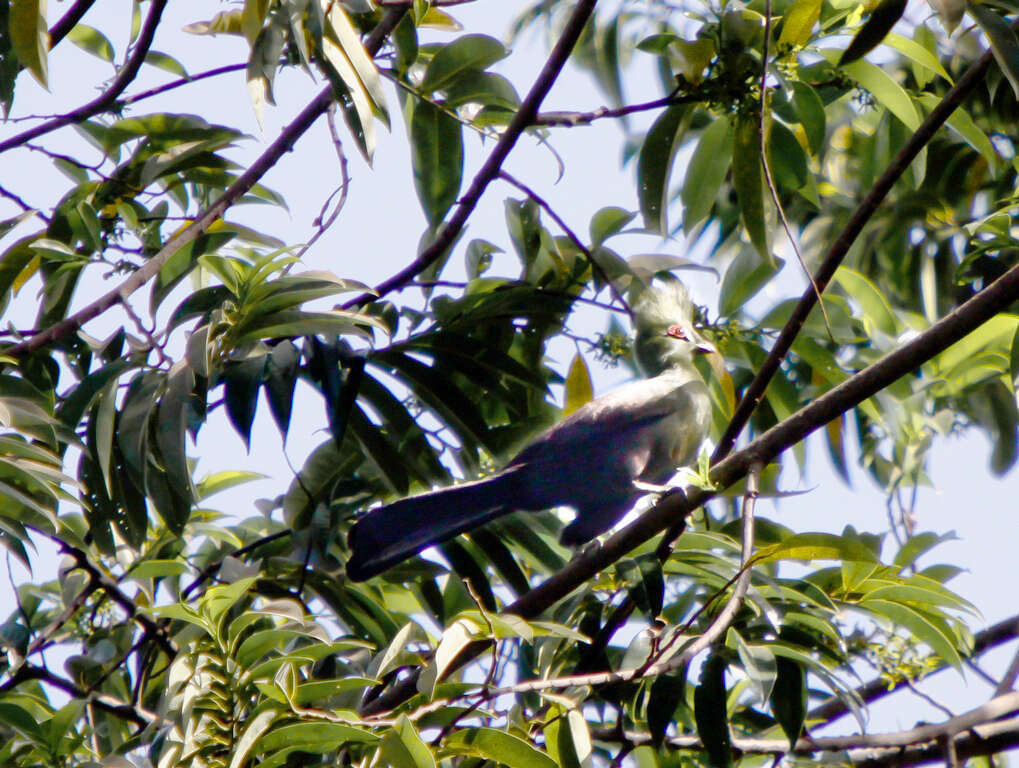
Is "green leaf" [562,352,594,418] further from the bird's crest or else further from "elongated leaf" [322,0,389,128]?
"elongated leaf" [322,0,389,128]

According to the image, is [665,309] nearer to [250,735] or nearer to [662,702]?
[662,702]

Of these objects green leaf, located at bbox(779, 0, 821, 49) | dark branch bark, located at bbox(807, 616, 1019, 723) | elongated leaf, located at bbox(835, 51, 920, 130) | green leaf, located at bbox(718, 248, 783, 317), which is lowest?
dark branch bark, located at bbox(807, 616, 1019, 723)

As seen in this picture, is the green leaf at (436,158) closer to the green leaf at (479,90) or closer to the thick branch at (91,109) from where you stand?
the green leaf at (479,90)

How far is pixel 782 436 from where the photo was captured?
1651 mm

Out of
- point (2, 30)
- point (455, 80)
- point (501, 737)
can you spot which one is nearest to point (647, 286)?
point (455, 80)

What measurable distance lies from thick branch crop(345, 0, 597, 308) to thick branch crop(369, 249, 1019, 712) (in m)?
0.56

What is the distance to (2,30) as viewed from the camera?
2107 millimetres

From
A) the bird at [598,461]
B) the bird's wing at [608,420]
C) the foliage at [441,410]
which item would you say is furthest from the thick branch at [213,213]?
the bird's wing at [608,420]

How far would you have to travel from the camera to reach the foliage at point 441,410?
58.7 inches

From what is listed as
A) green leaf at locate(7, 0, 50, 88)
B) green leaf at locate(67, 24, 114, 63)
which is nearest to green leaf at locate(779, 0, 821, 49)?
green leaf at locate(7, 0, 50, 88)

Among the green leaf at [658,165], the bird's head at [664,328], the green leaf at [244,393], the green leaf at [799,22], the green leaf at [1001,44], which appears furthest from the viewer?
the bird's head at [664,328]

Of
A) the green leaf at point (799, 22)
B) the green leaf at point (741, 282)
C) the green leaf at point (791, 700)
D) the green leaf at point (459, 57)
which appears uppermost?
the green leaf at point (459, 57)

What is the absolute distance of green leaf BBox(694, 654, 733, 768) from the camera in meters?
1.78

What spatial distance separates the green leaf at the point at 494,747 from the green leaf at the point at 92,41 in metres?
1.68
